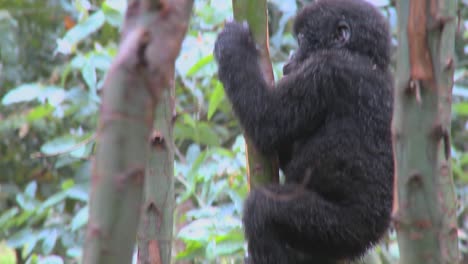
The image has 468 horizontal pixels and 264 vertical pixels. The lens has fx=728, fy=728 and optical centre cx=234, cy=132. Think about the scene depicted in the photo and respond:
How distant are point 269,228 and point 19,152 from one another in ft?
9.13

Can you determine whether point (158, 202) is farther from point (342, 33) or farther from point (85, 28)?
point (85, 28)

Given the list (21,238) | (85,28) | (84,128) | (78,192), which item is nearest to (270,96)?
(85,28)

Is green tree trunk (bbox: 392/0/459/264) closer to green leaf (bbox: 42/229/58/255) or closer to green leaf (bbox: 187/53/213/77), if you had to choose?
green leaf (bbox: 187/53/213/77)

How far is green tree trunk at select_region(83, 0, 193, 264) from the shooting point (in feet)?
3.25

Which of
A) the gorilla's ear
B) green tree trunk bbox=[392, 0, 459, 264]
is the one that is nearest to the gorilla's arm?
the gorilla's ear

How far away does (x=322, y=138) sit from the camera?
2924 millimetres

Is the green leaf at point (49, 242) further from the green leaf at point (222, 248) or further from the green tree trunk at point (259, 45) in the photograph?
the green tree trunk at point (259, 45)

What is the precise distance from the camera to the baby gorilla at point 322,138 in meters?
2.73

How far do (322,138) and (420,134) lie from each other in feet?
4.54

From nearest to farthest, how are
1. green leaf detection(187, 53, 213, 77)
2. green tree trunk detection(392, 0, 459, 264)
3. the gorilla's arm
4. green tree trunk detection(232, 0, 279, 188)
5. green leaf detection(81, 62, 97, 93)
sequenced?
green tree trunk detection(392, 0, 459, 264) < green tree trunk detection(232, 0, 279, 188) < the gorilla's arm < green leaf detection(187, 53, 213, 77) < green leaf detection(81, 62, 97, 93)

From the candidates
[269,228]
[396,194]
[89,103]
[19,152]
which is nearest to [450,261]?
[396,194]

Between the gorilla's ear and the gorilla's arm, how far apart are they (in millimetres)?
A: 262

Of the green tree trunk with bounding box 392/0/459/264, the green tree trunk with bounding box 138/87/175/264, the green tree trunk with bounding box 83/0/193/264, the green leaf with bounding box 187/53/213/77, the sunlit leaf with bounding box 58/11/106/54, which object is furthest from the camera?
the sunlit leaf with bounding box 58/11/106/54

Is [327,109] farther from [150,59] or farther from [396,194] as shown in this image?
[150,59]
